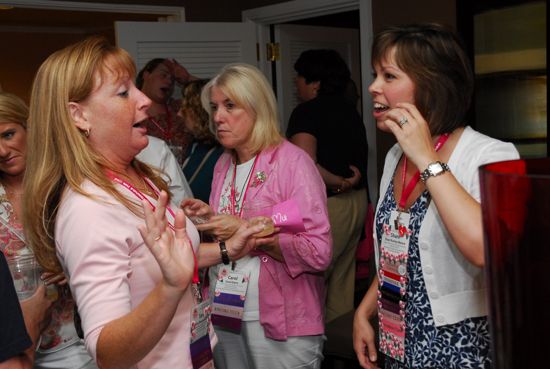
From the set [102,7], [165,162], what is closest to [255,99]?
[165,162]

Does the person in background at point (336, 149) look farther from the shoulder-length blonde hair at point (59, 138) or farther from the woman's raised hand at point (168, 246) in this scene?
the woman's raised hand at point (168, 246)

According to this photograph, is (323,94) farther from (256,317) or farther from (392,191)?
(392,191)

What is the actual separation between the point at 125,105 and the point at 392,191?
72 centimetres

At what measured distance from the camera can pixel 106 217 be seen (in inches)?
48.3

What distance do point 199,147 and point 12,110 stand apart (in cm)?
114

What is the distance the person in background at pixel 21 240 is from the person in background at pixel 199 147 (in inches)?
40.4

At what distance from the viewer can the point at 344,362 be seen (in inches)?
129

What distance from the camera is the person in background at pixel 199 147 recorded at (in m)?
3.03

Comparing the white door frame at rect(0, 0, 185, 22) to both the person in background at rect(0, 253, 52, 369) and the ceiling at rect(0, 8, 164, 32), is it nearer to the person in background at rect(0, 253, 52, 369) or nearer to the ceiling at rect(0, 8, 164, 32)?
the ceiling at rect(0, 8, 164, 32)

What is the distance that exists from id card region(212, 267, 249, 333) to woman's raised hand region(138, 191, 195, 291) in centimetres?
116

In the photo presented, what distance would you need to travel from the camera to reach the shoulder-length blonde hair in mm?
1326

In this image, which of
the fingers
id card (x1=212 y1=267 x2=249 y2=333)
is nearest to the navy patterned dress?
the fingers

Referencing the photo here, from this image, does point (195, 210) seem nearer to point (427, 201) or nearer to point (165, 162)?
point (165, 162)

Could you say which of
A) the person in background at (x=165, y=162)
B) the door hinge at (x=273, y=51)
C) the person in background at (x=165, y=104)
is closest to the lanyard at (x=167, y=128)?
the person in background at (x=165, y=104)
